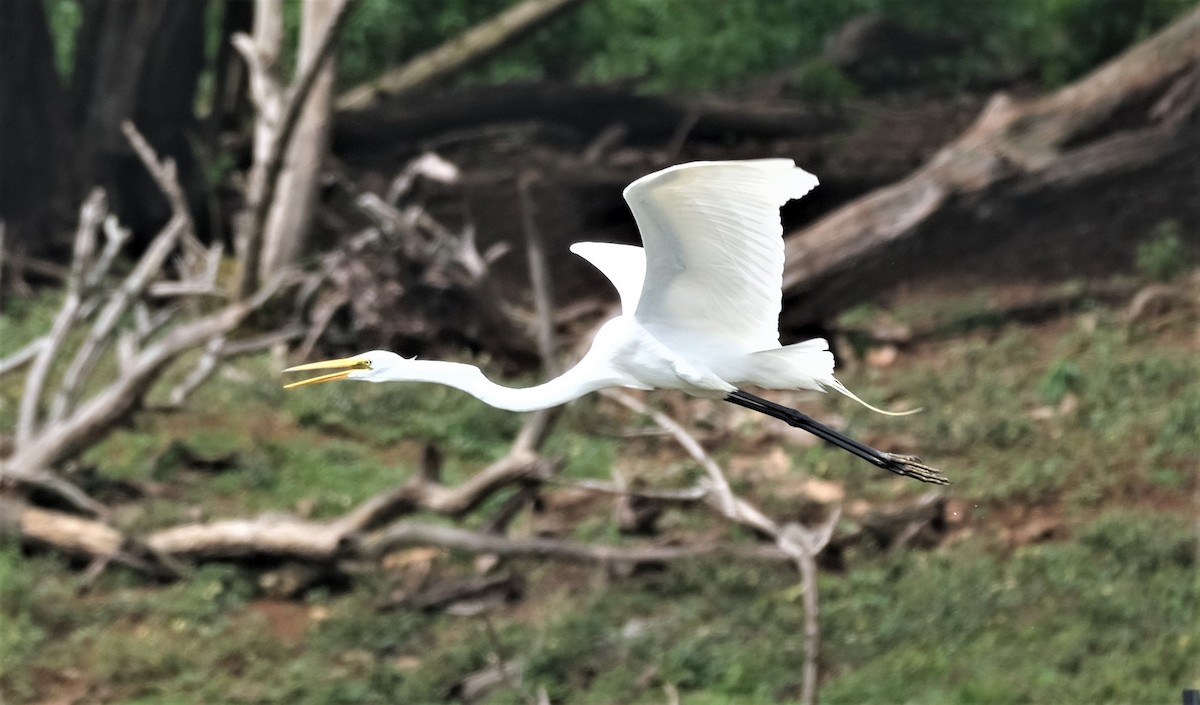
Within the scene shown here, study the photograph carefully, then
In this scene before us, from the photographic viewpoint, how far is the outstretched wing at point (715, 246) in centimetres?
213

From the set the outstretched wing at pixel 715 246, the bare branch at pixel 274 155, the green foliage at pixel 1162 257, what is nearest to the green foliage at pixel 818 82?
the green foliage at pixel 1162 257

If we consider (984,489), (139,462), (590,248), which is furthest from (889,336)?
(590,248)

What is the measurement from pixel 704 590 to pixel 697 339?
2.12 metres

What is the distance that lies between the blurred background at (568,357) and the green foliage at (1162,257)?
3 centimetres

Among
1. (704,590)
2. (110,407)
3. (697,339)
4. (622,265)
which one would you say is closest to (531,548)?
(704,590)

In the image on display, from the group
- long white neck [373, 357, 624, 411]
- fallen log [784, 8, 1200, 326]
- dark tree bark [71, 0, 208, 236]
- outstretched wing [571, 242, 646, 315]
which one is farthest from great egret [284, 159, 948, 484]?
dark tree bark [71, 0, 208, 236]

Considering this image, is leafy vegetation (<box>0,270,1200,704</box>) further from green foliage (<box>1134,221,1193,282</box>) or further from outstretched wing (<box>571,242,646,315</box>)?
outstretched wing (<box>571,242,646,315</box>)

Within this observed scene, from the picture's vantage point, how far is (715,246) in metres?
2.36

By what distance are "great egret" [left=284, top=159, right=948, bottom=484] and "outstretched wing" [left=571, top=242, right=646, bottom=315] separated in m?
0.12

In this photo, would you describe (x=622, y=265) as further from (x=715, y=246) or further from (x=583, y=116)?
(x=583, y=116)

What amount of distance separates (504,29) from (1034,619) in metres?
4.87

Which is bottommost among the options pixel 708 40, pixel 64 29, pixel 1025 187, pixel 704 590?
pixel 704 590

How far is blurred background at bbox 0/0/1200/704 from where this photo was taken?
4324 millimetres

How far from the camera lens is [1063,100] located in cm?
680
